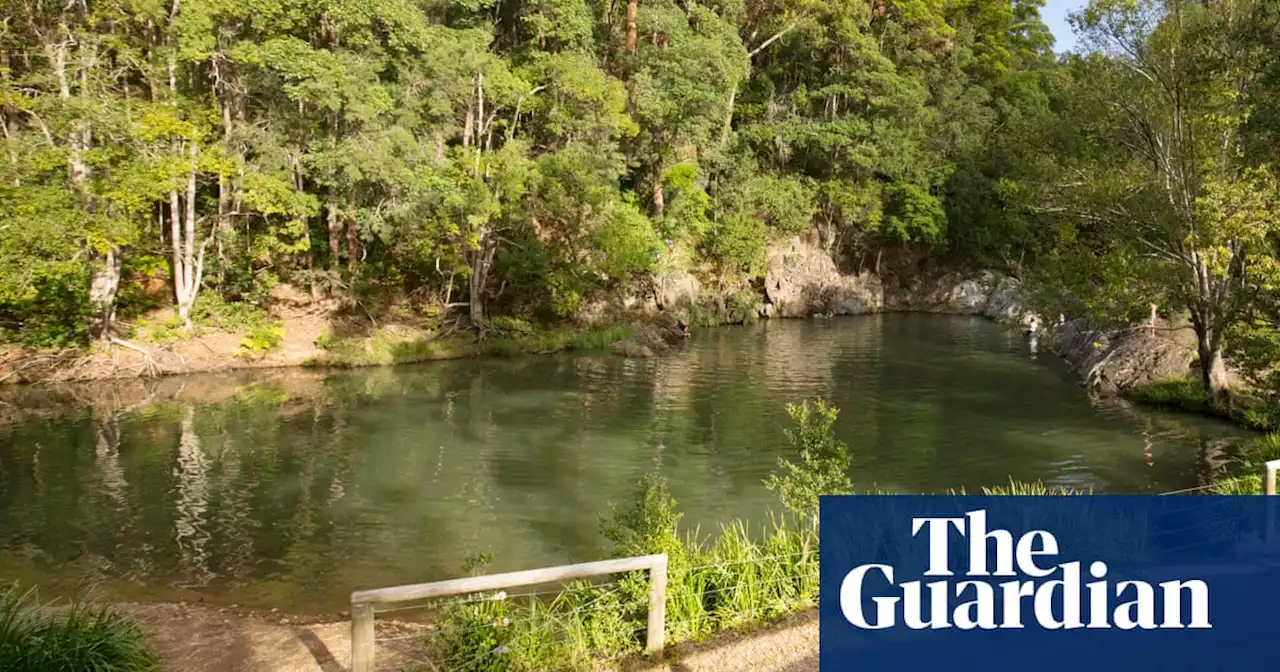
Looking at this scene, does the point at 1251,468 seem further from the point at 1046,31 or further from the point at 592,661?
the point at 1046,31

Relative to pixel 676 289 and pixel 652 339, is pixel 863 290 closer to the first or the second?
pixel 676 289

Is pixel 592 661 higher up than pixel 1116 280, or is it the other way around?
pixel 1116 280

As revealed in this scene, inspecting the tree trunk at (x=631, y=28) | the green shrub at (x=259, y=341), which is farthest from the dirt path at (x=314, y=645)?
the tree trunk at (x=631, y=28)

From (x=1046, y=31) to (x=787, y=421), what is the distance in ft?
193

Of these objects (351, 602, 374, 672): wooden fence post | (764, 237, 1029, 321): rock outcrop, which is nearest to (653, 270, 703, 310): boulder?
(764, 237, 1029, 321): rock outcrop

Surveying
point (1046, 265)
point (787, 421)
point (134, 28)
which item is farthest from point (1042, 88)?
point (134, 28)

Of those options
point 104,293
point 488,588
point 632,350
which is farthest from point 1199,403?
point 104,293

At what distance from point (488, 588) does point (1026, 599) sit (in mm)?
4194

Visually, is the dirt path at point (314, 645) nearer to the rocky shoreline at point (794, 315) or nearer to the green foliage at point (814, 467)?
the green foliage at point (814, 467)

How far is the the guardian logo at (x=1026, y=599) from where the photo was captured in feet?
20.1

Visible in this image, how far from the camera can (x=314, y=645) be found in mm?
7074

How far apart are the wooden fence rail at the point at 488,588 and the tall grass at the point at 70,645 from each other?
199cm

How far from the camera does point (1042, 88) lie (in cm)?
4994

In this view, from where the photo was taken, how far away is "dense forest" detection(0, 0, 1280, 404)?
1850cm
